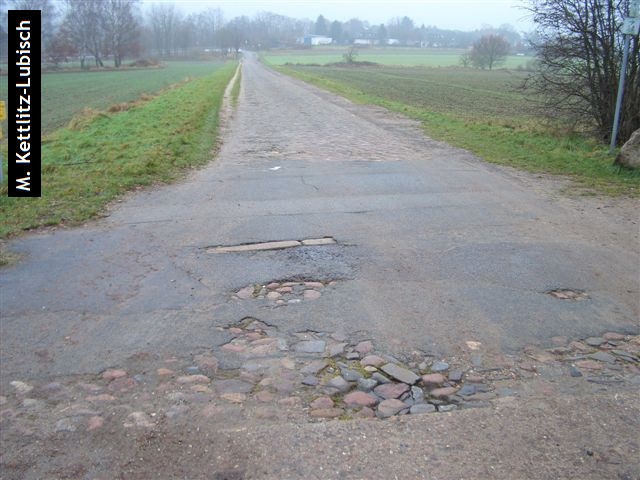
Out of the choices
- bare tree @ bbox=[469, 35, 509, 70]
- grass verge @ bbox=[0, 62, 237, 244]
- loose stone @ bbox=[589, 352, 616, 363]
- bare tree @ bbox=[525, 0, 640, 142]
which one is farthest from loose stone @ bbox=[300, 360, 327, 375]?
bare tree @ bbox=[469, 35, 509, 70]

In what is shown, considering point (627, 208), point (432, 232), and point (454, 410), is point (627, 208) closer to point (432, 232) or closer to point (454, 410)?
point (432, 232)

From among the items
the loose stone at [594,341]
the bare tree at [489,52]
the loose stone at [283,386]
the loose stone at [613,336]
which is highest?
the bare tree at [489,52]

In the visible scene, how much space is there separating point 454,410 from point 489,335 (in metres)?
1.04

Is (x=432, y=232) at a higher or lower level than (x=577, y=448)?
higher

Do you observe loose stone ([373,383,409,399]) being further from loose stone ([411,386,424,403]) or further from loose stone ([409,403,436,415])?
loose stone ([409,403,436,415])

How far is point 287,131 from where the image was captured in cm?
1568

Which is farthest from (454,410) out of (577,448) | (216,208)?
(216,208)

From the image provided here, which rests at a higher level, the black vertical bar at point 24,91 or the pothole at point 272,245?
the black vertical bar at point 24,91

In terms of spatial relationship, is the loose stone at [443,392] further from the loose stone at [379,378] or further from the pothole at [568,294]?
the pothole at [568,294]

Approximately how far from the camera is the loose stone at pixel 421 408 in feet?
10.9

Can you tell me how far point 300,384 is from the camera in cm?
363

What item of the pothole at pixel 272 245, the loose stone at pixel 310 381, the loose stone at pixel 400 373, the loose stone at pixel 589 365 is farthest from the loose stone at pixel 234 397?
the pothole at pixel 272 245

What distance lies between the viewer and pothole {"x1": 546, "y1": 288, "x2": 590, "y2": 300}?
16.1 feet

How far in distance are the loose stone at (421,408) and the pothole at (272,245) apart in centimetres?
305
